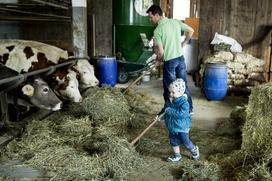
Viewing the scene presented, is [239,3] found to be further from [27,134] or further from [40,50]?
[27,134]

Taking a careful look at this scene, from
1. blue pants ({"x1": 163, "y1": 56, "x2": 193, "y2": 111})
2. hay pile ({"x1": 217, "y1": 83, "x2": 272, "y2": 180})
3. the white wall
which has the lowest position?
hay pile ({"x1": 217, "y1": 83, "x2": 272, "y2": 180})

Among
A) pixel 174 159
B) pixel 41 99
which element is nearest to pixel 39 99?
pixel 41 99

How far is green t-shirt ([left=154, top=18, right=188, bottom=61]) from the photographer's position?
500 cm

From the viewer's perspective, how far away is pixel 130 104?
589 cm

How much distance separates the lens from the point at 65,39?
9.10m

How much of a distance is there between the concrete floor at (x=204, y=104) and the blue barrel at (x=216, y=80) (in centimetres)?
16

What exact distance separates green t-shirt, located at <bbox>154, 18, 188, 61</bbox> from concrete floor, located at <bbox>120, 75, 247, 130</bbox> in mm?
1104

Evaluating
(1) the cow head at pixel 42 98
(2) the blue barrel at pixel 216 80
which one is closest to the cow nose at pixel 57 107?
(1) the cow head at pixel 42 98

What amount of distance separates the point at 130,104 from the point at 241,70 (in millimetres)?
2768

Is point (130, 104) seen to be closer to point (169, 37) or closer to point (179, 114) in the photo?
point (169, 37)

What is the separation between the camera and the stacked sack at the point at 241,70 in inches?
283

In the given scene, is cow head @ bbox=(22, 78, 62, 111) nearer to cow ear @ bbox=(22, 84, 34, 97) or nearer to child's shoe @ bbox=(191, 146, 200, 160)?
cow ear @ bbox=(22, 84, 34, 97)

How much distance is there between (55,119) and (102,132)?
113 cm

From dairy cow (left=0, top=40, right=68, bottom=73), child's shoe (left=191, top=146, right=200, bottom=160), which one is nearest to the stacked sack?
dairy cow (left=0, top=40, right=68, bottom=73)
